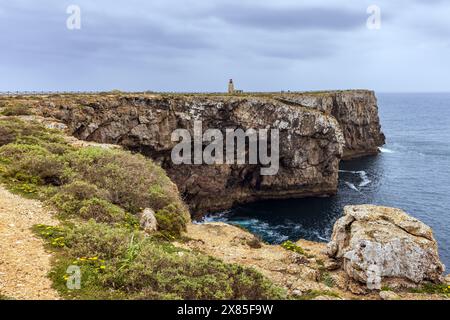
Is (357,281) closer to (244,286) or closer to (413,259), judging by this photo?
(413,259)

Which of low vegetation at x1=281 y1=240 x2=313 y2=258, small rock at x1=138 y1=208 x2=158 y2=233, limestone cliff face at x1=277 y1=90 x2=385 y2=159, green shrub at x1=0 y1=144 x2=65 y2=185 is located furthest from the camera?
limestone cliff face at x1=277 y1=90 x2=385 y2=159

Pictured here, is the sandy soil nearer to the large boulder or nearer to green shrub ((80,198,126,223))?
green shrub ((80,198,126,223))

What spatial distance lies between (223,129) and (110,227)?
48.0 meters

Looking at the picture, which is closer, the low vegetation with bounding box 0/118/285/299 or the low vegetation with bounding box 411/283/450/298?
the low vegetation with bounding box 0/118/285/299

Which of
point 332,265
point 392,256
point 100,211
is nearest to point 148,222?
point 100,211

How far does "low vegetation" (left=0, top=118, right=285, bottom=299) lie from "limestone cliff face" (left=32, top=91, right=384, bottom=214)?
73.7ft

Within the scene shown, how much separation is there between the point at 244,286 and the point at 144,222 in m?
9.00

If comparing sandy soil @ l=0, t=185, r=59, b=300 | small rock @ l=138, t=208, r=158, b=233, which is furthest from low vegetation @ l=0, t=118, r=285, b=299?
sandy soil @ l=0, t=185, r=59, b=300

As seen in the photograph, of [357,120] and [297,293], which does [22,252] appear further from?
[357,120]

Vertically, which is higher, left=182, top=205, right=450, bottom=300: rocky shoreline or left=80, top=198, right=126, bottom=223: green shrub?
left=80, top=198, right=126, bottom=223: green shrub

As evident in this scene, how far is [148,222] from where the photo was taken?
834 inches

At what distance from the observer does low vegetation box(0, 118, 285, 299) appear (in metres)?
13.4

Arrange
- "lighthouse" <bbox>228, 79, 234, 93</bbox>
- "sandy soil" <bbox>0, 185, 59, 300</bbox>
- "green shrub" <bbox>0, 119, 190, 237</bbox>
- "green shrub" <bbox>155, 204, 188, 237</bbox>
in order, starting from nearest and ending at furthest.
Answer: "sandy soil" <bbox>0, 185, 59, 300</bbox>, "green shrub" <bbox>0, 119, 190, 237</bbox>, "green shrub" <bbox>155, 204, 188, 237</bbox>, "lighthouse" <bbox>228, 79, 234, 93</bbox>

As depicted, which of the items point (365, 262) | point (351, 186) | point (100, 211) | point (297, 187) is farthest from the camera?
point (351, 186)
